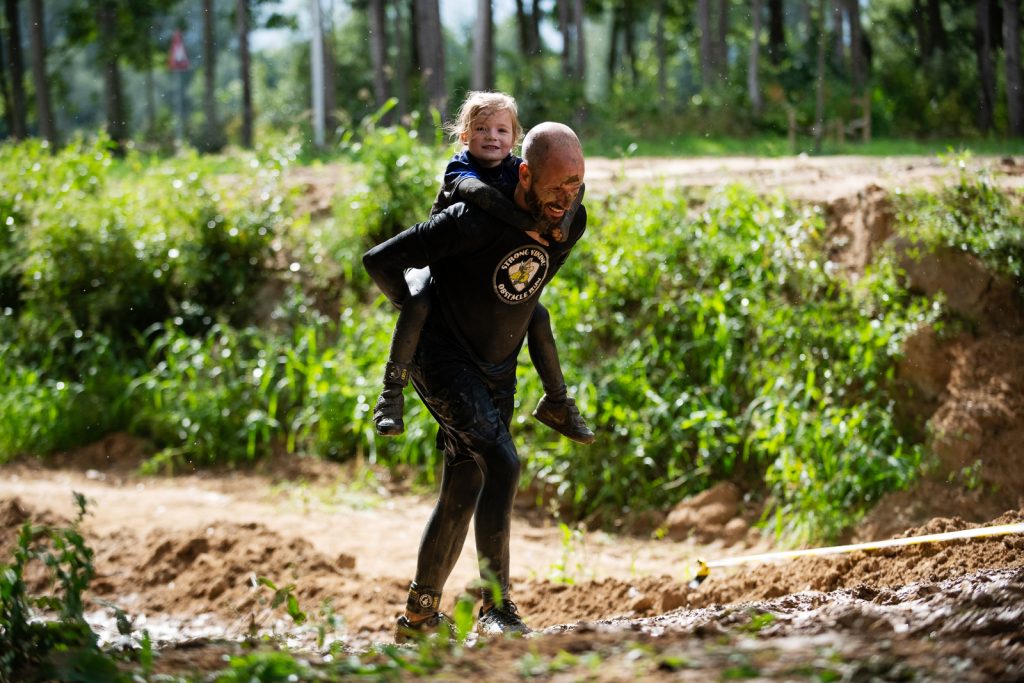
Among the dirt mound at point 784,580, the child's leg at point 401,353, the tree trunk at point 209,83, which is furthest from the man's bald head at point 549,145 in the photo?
the tree trunk at point 209,83

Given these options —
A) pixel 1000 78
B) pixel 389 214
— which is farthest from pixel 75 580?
pixel 1000 78

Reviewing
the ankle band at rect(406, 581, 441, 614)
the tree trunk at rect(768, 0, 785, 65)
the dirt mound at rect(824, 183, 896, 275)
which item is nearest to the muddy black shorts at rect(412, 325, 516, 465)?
the ankle band at rect(406, 581, 441, 614)

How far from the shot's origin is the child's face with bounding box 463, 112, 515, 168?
4.07m

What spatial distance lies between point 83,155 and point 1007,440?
904cm

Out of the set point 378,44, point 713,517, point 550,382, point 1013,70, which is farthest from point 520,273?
point 378,44

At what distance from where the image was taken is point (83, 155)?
453 inches

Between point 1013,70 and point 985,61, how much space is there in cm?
114

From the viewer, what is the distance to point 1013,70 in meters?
11.8

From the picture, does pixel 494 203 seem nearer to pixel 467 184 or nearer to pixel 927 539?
pixel 467 184

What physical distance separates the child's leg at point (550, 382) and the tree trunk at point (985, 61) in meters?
9.59

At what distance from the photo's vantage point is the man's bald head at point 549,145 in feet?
12.3

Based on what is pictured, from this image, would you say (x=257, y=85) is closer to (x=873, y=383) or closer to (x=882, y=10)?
(x=882, y=10)

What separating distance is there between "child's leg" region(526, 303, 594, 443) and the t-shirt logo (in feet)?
0.89

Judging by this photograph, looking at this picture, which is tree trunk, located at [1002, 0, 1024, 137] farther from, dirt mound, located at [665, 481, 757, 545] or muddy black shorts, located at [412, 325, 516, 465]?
muddy black shorts, located at [412, 325, 516, 465]
